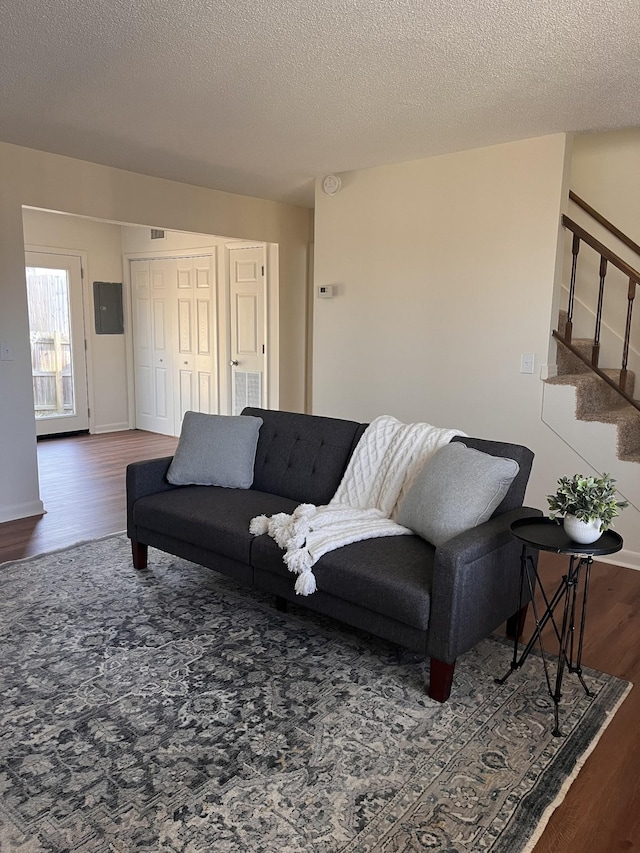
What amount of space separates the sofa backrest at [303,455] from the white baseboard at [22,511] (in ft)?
6.20

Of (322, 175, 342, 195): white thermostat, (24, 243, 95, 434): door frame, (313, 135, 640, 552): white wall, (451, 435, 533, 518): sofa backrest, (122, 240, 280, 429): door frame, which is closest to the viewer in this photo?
(451, 435, 533, 518): sofa backrest

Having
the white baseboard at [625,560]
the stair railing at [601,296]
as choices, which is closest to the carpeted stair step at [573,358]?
the stair railing at [601,296]

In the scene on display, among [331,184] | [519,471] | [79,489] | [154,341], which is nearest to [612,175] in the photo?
[331,184]

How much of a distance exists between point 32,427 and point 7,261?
112 cm

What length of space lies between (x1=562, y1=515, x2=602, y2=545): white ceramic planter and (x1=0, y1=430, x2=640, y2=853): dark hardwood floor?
67 centimetres

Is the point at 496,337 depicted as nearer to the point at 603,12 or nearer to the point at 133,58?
the point at 603,12

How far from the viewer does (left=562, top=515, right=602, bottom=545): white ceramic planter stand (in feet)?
6.81

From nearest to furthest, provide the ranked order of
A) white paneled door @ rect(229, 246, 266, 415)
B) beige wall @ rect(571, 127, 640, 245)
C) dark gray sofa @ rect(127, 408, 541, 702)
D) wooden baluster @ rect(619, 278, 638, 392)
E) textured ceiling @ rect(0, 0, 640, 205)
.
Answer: dark gray sofa @ rect(127, 408, 541, 702) → textured ceiling @ rect(0, 0, 640, 205) → wooden baluster @ rect(619, 278, 638, 392) → beige wall @ rect(571, 127, 640, 245) → white paneled door @ rect(229, 246, 266, 415)

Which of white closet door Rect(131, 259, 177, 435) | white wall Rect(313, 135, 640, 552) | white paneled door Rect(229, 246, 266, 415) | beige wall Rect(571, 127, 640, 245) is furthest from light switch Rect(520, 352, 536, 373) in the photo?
white closet door Rect(131, 259, 177, 435)

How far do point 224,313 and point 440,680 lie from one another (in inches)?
195

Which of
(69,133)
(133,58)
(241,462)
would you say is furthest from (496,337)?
(69,133)

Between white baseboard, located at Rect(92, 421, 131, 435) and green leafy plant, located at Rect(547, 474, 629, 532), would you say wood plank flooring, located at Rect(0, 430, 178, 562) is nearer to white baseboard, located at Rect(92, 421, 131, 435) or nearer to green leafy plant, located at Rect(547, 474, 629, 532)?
white baseboard, located at Rect(92, 421, 131, 435)

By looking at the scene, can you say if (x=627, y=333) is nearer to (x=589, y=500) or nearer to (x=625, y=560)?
(x=625, y=560)

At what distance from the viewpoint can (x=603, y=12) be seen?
2.27 m
